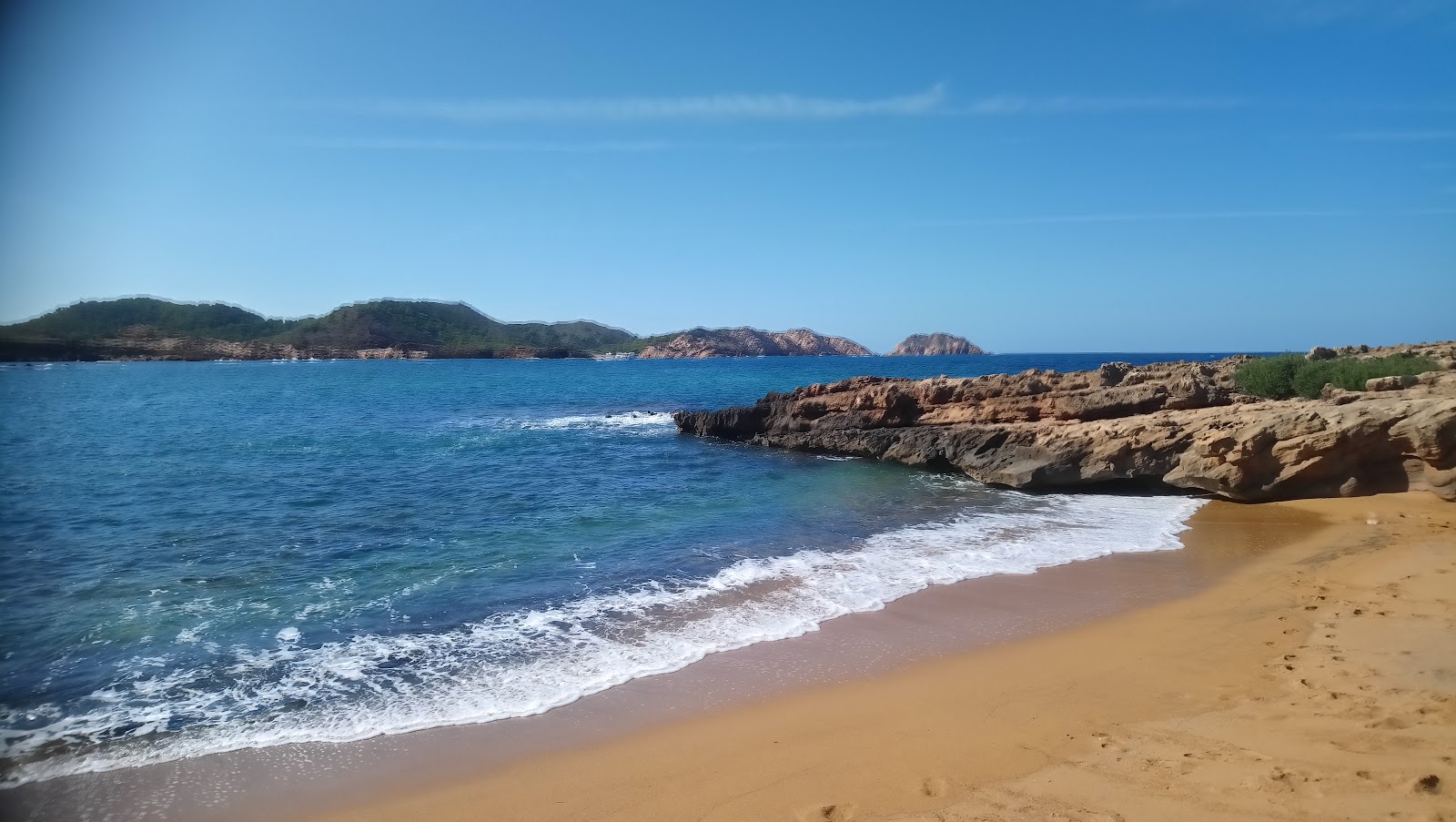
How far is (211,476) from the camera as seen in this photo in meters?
18.1

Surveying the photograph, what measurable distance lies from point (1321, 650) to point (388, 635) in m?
9.68

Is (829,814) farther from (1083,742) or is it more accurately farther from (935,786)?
(1083,742)

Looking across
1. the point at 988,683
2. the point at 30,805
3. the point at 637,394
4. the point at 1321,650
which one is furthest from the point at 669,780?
the point at 637,394

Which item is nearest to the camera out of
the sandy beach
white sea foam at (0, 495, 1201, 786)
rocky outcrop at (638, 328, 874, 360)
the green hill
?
the sandy beach

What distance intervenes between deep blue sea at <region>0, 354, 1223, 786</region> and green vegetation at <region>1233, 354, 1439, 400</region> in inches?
350

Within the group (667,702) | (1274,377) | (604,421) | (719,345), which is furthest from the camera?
(719,345)

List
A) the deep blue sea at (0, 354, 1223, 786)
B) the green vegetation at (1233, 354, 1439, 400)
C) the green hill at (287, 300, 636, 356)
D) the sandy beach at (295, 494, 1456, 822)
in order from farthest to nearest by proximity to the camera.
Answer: the green hill at (287, 300, 636, 356) < the green vegetation at (1233, 354, 1439, 400) < the deep blue sea at (0, 354, 1223, 786) < the sandy beach at (295, 494, 1456, 822)

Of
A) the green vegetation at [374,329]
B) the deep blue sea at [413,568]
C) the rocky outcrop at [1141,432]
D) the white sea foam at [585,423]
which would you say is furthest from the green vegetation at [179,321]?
the rocky outcrop at [1141,432]

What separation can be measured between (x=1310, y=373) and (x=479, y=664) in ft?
75.2

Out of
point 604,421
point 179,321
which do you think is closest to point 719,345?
point 179,321

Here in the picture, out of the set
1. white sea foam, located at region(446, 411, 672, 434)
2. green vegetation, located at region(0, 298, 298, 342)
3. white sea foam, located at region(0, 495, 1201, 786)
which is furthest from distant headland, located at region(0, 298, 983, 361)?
white sea foam, located at region(0, 495, 1201, 786)

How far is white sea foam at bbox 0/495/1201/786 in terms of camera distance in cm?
605

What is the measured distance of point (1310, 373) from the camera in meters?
19.8

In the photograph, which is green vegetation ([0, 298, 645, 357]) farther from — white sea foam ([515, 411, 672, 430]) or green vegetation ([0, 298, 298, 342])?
white sea foam ([515, 411, 672, 430])
